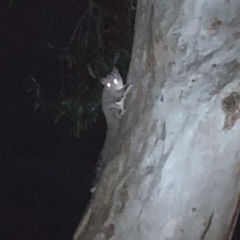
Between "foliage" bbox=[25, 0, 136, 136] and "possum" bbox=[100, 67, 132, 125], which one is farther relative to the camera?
"foliage" bbox=[25, 0, 136, 136]

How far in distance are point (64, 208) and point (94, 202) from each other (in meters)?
1.45

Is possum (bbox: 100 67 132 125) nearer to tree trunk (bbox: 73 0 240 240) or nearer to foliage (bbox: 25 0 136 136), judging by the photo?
tree trunk (bbox: 73 0 240 240)

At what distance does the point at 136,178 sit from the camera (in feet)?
2.96

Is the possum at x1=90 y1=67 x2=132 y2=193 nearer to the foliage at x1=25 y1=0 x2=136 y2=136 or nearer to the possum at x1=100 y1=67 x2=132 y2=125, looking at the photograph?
the possum at x1=100 y1=67 x2=132 y2=125

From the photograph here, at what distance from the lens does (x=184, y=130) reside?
2.76ft

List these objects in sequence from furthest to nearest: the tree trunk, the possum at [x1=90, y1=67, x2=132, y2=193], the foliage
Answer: the foliage
the possum at [x1=90, y1=67, x2=132, y2=193]
the tree trunk

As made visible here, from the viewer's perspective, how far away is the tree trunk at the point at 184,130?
2.71 feet

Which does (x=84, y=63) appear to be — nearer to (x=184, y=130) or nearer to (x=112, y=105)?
(x=112, y=105)

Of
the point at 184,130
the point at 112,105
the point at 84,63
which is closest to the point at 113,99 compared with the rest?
the point at 112,105

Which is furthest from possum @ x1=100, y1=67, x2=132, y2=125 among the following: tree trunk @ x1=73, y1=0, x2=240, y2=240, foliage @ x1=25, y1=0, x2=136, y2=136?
foliage @ x1=25, y1=0, x2=136, y2=136

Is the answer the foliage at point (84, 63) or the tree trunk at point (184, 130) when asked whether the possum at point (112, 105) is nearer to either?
the tree trunk at point (184, 130)

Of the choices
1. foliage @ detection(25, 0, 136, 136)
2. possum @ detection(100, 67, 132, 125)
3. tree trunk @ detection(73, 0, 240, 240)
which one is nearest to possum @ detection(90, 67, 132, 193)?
possum @ detection(100, 67, 132, 125)

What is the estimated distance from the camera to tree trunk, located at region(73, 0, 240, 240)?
827 millimetres

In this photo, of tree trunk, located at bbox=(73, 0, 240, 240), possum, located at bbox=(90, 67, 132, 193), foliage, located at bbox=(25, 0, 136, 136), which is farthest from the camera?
foliage, located at bbox=(25, 0, 136, 136)
